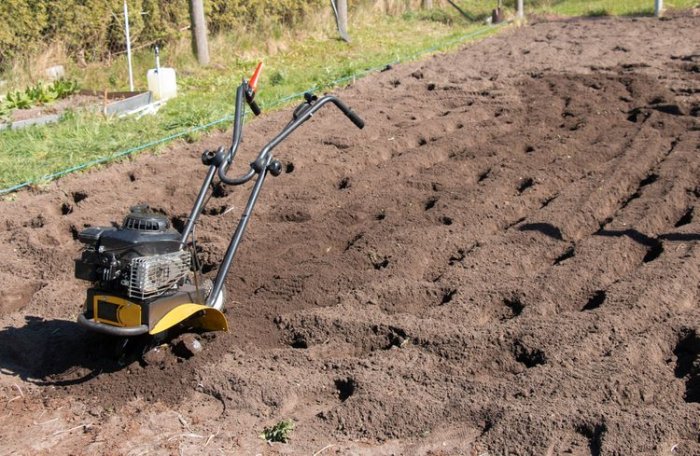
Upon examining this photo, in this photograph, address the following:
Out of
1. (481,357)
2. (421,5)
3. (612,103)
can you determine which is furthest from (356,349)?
(421,5)

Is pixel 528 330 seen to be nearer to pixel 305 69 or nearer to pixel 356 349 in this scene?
pixel 356 349

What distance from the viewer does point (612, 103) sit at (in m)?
10.6

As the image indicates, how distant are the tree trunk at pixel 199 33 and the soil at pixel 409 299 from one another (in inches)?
192

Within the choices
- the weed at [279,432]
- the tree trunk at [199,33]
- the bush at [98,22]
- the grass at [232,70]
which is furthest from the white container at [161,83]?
the weed at [279,432]

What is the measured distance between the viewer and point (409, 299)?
230 inches

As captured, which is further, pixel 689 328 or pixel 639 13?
pixel 639 13

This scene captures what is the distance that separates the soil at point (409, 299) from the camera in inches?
177

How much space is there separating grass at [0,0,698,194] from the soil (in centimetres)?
61

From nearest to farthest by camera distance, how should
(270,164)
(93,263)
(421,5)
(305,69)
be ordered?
(93,263), (270,164), (305,69), (421,5)

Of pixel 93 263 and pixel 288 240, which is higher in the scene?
pixel 93 263

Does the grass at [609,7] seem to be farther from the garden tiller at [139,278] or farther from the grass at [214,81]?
the garden tiller at [139,278]

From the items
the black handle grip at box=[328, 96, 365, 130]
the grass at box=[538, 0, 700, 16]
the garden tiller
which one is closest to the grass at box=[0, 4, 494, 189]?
the grass at box=[538, 0, 700, 16]

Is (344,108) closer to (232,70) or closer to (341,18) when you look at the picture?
(232,70)

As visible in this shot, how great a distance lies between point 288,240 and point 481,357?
2456 mm
